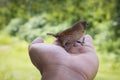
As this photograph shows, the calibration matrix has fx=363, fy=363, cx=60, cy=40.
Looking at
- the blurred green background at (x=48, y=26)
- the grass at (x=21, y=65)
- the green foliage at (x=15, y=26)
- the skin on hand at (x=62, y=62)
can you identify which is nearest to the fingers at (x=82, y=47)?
the skin on hand at (x=62, y=62)

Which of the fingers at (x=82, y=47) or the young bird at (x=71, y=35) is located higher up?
the young bird at (x=71, y=35)

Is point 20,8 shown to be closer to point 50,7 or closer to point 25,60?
point 50,7

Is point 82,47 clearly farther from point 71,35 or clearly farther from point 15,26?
point 15,26

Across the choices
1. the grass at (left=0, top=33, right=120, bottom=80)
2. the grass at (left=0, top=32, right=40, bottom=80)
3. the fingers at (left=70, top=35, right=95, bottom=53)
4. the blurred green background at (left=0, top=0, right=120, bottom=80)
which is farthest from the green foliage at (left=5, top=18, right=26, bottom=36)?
the fingers at (left=70, top=35, right=95, bottom=53)

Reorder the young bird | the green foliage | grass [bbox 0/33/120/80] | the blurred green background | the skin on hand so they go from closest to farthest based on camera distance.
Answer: the skin on hand, the young bird, grass [bbox 0/33/120/80], the blurred green background, the green foliage

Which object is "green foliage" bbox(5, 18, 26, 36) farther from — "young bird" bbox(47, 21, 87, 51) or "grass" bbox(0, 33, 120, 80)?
"young bird" bbox(47, 21, 87, 51)

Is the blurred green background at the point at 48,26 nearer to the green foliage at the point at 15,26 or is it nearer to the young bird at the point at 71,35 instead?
the green foliage at the point at 15,26
